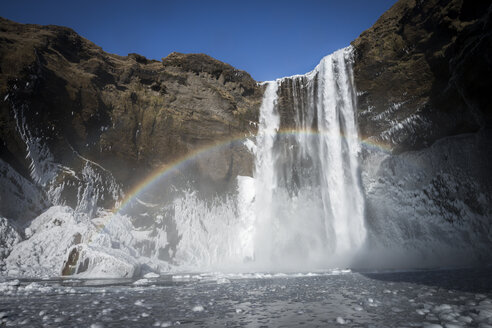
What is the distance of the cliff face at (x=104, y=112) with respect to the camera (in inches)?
627

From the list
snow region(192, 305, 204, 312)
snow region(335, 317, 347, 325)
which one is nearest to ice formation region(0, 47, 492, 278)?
snow region(192, 305, 204, 312)

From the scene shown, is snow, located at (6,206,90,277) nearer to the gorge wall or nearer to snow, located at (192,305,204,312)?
the gorge wall

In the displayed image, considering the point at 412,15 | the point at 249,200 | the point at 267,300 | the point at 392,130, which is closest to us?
the point at 267,300

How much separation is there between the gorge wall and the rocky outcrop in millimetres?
63

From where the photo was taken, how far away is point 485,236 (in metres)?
13.8

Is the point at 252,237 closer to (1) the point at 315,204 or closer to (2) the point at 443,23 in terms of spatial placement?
(1) the point at 315,204

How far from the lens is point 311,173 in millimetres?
21781

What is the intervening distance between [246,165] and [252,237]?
18.6ft

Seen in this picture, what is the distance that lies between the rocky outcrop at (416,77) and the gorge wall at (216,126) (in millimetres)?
63

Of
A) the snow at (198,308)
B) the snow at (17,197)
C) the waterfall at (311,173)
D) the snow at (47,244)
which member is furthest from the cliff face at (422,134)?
the snow at (17,197)

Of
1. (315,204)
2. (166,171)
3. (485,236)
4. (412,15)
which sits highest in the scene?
(412,15)

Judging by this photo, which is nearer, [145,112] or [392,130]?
[392,130]

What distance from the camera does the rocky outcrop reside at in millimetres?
12292

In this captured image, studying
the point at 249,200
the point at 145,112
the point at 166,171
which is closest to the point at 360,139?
the point at 249,200
